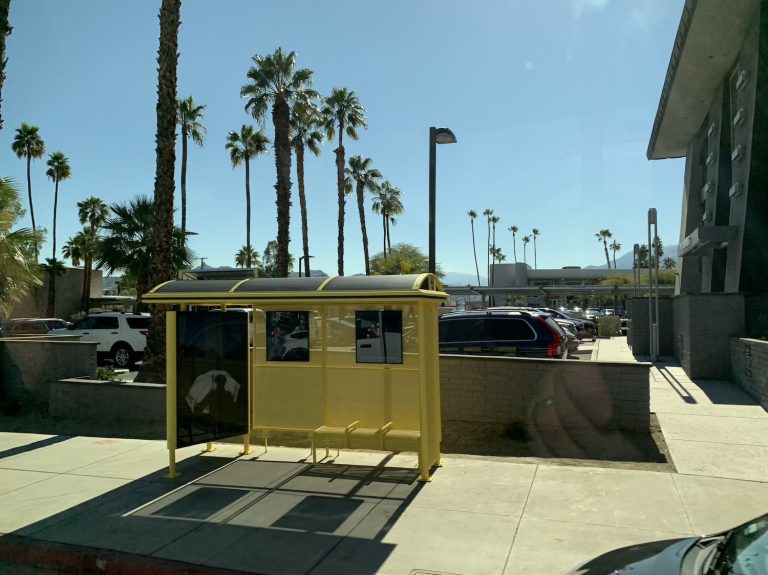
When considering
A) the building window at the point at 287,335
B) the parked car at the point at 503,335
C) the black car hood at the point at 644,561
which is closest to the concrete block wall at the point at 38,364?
the building window at the point at 287,335

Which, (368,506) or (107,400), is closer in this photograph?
(368,506)

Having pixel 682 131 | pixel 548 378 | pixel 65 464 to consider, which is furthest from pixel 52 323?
pixel 682 131

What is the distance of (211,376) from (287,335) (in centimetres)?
111

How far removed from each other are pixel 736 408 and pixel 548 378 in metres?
3.61

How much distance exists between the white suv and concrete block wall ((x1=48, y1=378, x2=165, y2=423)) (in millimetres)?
9153

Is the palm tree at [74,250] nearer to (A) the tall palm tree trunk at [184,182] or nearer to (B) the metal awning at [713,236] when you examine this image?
(A) the tall palm tree trunk at [184,182]

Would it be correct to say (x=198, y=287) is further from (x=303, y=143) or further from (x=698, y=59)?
(x=303, y=143)

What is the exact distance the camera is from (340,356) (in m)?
8.26

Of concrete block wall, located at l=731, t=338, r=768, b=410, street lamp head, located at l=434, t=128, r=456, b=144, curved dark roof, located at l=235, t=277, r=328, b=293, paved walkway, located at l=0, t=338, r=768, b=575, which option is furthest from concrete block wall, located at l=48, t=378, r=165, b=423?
concrete block wall, located at l=731, t=338, r=768, b=410

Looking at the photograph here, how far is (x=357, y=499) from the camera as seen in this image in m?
6.62

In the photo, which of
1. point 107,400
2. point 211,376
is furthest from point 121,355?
point 211,376

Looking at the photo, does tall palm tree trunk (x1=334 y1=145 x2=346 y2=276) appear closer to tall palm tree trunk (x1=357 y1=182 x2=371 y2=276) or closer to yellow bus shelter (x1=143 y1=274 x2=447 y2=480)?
tall palm tree trunk (x1=357 y1=182 x2=371 y2=276)

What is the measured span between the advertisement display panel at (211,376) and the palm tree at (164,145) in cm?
604

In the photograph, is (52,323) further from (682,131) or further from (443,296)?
(682,131)
